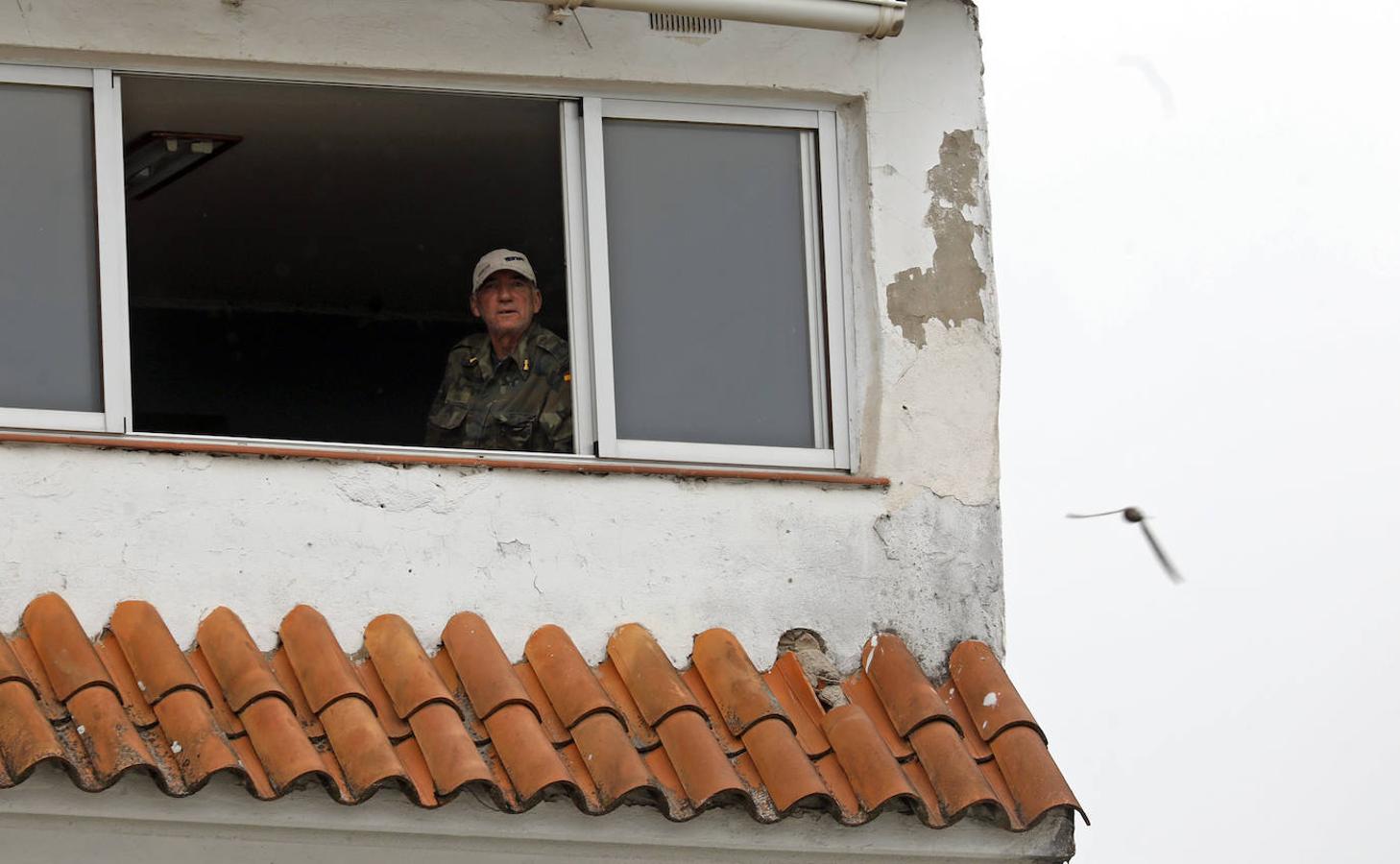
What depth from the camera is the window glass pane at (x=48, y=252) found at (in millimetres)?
8297

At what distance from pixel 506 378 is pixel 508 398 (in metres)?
0.13

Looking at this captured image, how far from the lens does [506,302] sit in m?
9.86

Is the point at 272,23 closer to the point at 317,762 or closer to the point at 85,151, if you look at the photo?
the point at 85,151

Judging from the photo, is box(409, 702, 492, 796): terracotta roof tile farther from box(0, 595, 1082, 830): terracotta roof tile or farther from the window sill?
the window sill

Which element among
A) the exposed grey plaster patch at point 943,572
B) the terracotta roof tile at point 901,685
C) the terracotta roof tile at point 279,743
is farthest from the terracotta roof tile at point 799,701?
the terracotta roof tile at point 279,743

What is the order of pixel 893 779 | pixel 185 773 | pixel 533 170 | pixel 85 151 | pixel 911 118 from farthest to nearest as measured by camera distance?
pixel 533 170 < pixel 911 118 < pixel 85 151 < pixel 893 779 < pixel 185 773

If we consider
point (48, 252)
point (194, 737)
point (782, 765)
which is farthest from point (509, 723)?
point (48, 252)

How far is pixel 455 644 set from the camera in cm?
807

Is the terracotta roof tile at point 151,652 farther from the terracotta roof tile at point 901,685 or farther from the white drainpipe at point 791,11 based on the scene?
the white drainpipe at point 791,11

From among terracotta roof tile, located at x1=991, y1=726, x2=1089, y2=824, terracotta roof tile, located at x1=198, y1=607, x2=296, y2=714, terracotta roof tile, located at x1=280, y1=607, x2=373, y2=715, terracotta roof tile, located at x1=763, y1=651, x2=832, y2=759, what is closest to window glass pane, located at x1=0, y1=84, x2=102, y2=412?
terracotta roof tile, located at x1=198, y1=607, x2=296, y2=714

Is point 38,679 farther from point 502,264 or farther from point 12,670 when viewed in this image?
point 502,264

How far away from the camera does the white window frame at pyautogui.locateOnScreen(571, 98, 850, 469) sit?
8695 millimetres

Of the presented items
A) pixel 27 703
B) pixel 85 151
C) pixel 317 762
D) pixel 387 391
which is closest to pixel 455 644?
pixel 317 762

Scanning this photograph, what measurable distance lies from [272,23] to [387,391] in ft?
13.8
